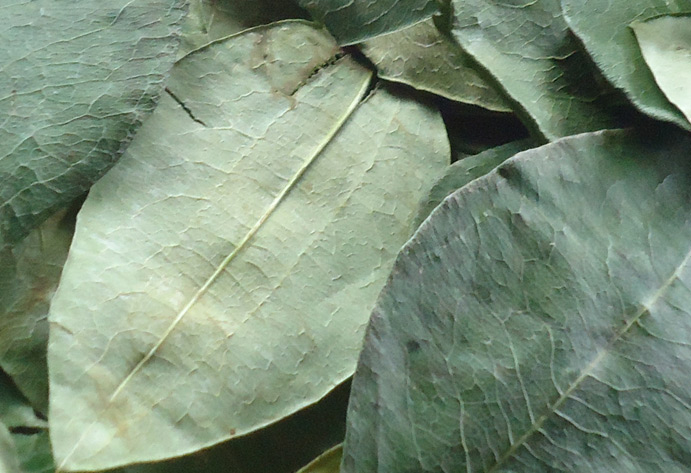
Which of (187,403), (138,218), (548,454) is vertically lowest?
(548,454)

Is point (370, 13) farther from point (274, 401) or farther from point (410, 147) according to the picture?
point (274, 401)

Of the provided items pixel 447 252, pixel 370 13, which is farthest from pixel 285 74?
pixel 447 252

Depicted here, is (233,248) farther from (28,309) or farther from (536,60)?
(536,60)

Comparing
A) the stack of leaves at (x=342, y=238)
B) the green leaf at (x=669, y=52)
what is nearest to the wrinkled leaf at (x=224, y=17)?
the stack of leaves at (x=342, y=238)

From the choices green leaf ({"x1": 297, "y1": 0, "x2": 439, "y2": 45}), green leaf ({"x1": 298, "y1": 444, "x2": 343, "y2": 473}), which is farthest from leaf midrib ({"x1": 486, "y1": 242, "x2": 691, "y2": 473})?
green leaf ({"x1": 297, "y1": 0, "x2": 439, "y2": 45})

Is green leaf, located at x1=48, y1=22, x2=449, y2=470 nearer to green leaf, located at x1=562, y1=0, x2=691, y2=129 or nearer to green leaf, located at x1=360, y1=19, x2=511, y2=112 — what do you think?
green leaf, located at x1=360, y1=19, x2=511, y2=112
